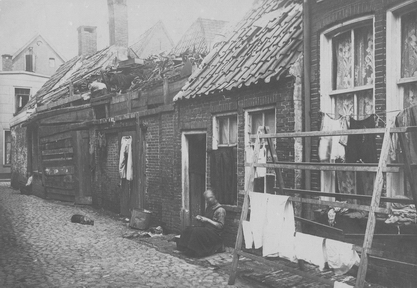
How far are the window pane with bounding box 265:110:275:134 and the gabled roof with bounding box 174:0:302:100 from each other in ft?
2.30

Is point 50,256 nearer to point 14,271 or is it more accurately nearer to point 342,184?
point 14,271

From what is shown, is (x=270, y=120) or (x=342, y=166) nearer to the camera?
(x=342, y=166)

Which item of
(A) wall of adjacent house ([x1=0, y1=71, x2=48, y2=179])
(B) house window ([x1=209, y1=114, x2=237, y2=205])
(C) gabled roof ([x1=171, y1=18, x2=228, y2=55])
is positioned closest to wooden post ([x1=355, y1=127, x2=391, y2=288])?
(B) house window ([x1=209, y1=114, x2=237, y2=205])

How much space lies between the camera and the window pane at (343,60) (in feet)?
22.6

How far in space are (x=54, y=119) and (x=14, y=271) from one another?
1194 centimetres

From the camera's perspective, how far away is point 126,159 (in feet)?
44.3

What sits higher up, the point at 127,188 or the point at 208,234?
the point at 127,188

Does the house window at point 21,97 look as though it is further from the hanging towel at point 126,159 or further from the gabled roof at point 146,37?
the hanging towel at point 126,159

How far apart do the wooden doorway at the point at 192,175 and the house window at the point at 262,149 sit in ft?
6.97

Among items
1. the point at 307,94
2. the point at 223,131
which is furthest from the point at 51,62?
the point at 307,94

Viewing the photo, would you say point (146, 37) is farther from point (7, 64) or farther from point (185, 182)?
point (185, 182)

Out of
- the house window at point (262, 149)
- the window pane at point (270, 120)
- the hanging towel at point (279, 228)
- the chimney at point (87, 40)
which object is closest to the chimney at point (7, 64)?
the chimney at point (87, 40)

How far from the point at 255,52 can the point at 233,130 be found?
1.73 m

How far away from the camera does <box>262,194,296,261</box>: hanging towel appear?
5.87m
